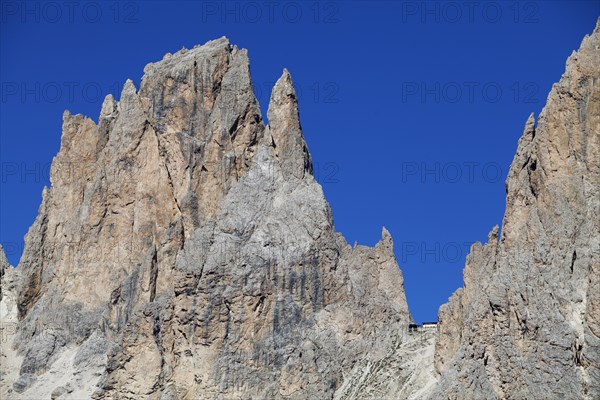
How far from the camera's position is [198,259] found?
535ft

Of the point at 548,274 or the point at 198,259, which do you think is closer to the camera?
the point at 548,274

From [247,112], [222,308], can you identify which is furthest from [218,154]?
[222,308]

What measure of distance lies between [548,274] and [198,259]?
1544 inches

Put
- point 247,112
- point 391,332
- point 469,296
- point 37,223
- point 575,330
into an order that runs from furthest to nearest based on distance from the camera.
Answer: point 37,223 → point 247,112 → point 391,332 → point 469,296 → point 575,330

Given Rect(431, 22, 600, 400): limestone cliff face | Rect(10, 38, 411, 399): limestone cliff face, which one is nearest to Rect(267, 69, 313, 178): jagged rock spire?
Rect(10, 38, 411, 399): limestone cliff face

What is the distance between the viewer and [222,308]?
16000 cm

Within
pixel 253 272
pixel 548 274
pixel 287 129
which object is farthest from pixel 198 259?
pixel 548 274

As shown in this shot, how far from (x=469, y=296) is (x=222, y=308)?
2434 cm

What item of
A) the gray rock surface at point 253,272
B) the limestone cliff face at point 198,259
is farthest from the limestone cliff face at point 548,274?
the limestone cliff face at point 198,259

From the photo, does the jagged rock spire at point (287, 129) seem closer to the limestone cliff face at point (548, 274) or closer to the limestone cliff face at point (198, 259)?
the limestone cliff face at point (198, 259)

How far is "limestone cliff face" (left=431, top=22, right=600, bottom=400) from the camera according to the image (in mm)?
134875

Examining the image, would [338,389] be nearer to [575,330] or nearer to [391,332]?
[391,332]

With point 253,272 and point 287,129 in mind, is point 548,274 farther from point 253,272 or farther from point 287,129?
point 287,129

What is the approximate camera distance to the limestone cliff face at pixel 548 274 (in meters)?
135
